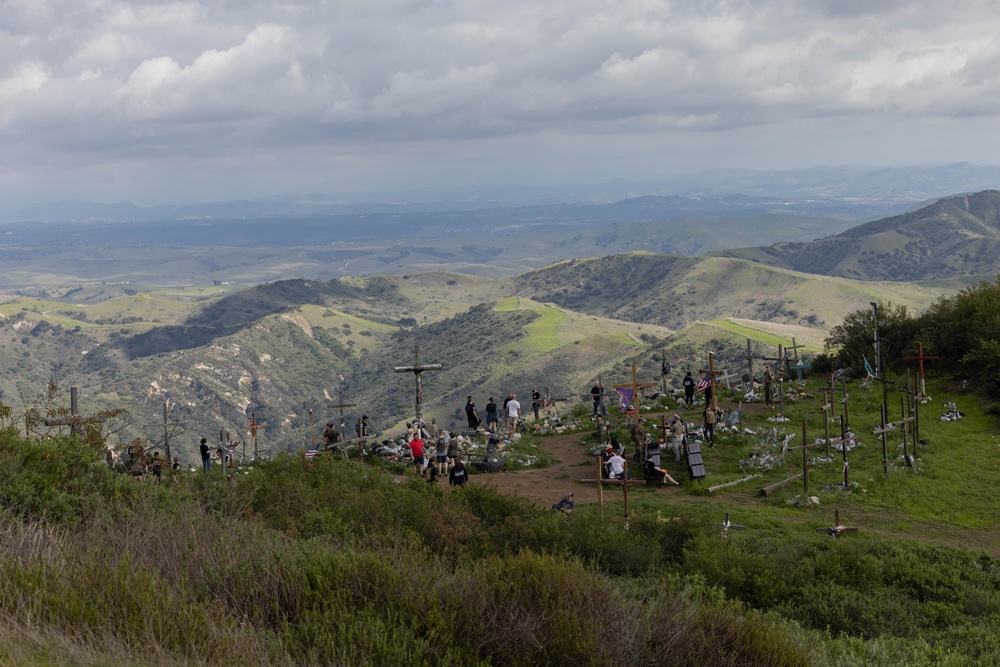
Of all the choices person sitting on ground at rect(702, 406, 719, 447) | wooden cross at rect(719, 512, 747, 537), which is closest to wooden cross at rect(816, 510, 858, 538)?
wooden cross at rect(719, 512, 747, 537)

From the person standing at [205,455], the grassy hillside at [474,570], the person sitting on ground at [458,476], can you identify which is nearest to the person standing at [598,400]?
the grassy hillside at [474,570]

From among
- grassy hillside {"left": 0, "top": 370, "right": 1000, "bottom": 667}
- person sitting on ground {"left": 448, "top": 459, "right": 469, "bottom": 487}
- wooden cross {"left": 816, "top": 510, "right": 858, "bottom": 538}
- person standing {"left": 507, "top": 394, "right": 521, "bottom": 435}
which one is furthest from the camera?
person standing {"left": 507, "top": 394, "right": 521, "bottom": 435}

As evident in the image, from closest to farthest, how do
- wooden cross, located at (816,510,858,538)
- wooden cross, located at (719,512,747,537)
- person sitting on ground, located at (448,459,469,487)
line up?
wooden cross, located at (719,512,747,537)
wooden cross, located at (816,510,858,538)
person sitting on ground, located at (448,459,469,487)

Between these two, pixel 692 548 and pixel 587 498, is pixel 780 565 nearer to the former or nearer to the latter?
pixel 692 548

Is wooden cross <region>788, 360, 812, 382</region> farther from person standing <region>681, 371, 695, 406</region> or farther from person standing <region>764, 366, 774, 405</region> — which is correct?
person standing <region>681, 371, 695, 406</region>

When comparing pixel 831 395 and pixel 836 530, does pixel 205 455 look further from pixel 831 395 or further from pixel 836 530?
pixel 831 395

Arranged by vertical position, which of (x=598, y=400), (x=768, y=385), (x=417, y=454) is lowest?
(x=417, y=454)

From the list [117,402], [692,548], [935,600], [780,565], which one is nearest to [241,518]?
[692,548]

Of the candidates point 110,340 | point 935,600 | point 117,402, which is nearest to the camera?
point 935,600

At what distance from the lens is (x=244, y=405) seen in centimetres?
13712

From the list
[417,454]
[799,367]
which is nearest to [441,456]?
[417,454]

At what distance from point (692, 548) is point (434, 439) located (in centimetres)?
A: 1346

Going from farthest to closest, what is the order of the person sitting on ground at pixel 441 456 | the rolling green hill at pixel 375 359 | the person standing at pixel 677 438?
the rolling green hill at pixel 375 359 < the person sitting on ground at pixel 441 456 < the person standing at pixel 677 438

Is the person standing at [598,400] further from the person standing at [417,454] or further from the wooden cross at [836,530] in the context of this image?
the wooden cross at [836,530]
